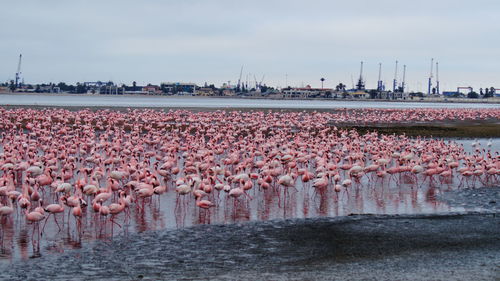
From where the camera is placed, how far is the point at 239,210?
17281 mm

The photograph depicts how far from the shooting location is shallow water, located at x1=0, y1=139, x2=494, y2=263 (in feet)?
45.0

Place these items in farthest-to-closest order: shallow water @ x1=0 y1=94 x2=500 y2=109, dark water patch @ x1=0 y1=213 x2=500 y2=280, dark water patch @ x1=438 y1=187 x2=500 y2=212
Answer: shallow water @ x1=0 y1=94 x2=500 y2=109
dark water patch @ x1=438 y1=187 x2=500 y2=212
dark water patch @ x1=0 y1=213 x2=500 y2=280

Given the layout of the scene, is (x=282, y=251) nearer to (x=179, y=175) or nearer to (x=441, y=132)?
(x=179, y=175)

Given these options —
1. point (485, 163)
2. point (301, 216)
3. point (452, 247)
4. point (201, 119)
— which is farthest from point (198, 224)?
point (201, 119)

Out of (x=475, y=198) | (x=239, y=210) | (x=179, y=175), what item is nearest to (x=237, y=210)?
(x=239, y=210)

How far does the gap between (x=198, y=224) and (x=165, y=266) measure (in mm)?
3715

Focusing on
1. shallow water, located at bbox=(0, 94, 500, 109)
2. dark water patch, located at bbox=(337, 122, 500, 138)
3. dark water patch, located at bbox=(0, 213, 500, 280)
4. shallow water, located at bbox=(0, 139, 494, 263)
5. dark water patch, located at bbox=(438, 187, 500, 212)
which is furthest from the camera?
shallow water, located at bbox=(0, 94, 500, 109)

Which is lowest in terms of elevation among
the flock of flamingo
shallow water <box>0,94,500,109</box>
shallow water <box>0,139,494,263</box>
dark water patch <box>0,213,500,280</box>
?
shallow water <box>0,94,500,109</box>

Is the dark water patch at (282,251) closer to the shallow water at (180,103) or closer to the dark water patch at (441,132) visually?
the dark water patch at (441,132)

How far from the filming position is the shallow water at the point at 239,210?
1373 centimetres

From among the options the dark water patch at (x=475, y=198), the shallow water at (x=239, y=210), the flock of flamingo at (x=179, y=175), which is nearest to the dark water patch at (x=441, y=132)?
the flock of flamingo at (x=179, y=175)

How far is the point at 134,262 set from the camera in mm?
11969

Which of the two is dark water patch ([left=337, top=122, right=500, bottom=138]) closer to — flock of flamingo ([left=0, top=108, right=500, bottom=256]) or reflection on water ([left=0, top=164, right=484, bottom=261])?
flock of flamingo ([left=0, top=108, right=500, bottom=256])

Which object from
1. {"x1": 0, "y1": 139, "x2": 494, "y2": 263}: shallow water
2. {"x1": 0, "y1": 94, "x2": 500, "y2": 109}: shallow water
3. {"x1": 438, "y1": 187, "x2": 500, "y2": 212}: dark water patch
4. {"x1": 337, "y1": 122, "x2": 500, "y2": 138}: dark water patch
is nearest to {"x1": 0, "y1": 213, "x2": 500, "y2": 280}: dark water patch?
{"x1": 0, "y1": 139, "x2": 494, "y2": 263}: shallow water
